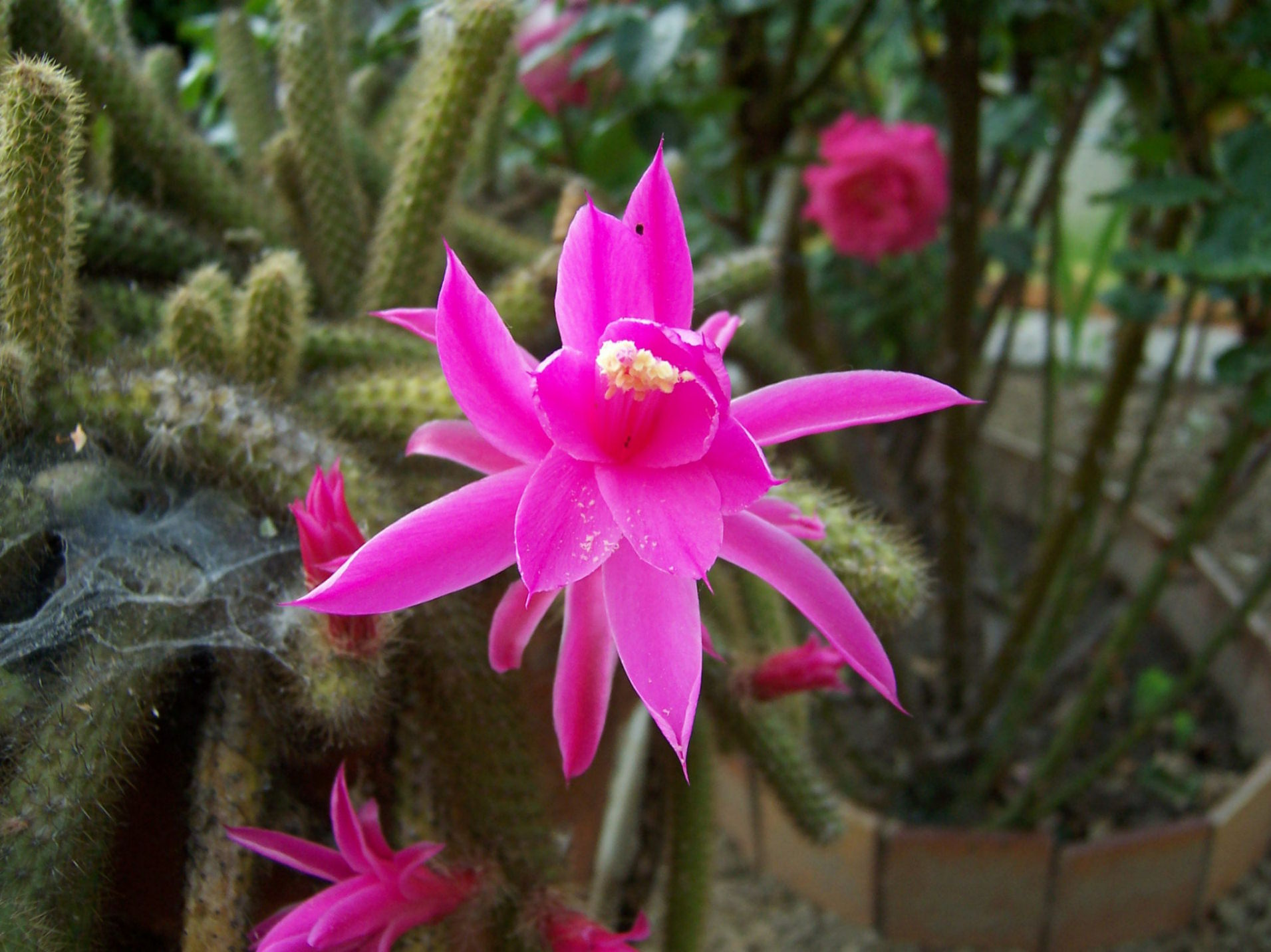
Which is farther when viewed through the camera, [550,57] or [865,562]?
[550,57]

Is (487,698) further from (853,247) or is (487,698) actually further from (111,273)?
(853,247)

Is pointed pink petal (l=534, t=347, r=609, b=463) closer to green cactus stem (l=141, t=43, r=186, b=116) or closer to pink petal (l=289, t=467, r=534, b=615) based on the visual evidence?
pink petal (l=289, t=467, r=534, b=615)

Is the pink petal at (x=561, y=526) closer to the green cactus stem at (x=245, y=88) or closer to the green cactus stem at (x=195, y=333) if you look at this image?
the green cactus stem at (x=195, y=333)

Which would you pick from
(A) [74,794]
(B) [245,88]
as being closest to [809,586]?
(A) [74,794]

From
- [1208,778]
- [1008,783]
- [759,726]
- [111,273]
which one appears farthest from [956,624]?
[111,273]

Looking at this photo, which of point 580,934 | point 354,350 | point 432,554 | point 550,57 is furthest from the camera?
point 550,57

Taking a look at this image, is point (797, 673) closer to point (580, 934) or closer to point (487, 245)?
point (580, 934)

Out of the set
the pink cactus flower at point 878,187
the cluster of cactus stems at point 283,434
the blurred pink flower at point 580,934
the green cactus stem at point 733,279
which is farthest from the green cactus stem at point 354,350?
the pink cactus flower at point 878,187
